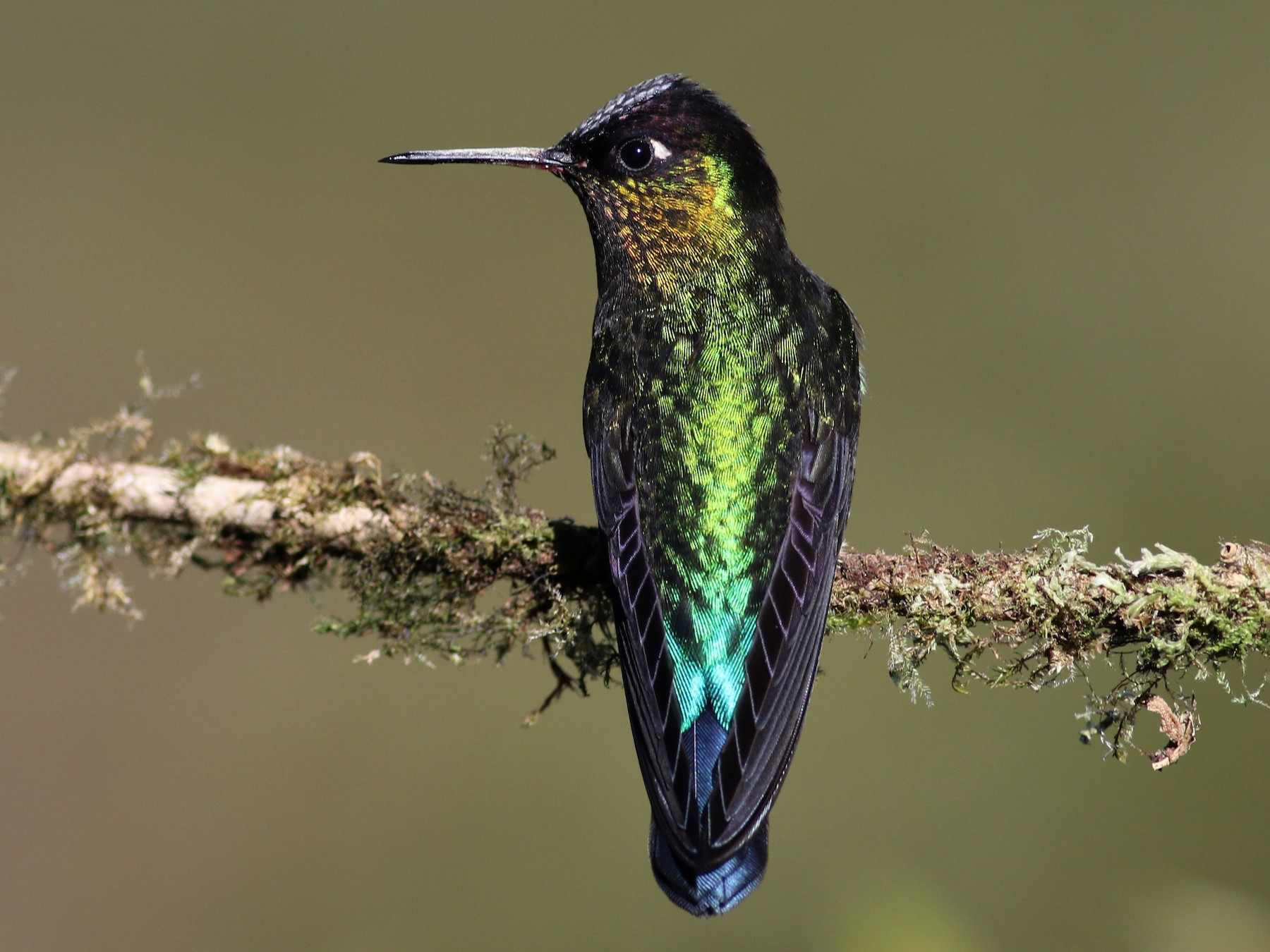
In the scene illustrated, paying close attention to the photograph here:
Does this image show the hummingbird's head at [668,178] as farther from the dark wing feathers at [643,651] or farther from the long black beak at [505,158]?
the dark wing feathers at [643,651]

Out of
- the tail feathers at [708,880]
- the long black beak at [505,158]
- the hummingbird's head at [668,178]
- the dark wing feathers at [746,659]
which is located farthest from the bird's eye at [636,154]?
the tail feathers at [708,880]

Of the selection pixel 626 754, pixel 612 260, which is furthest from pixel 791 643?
pixel 626 754

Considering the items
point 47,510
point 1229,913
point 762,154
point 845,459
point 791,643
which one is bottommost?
point 1229,913

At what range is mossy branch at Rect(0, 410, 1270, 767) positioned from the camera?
2246mm

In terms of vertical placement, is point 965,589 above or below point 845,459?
below

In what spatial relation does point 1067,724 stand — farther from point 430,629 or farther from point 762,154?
point 430,629

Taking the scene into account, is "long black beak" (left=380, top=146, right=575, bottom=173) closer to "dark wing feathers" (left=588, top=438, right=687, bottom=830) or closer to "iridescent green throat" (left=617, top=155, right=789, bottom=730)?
"iridescent green throat" (left=617, top=155, right=789, bottom=730)

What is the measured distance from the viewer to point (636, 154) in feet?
10.3

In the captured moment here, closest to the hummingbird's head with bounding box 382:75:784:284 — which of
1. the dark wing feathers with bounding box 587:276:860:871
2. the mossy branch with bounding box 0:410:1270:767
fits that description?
the dark wing feathers with bounding box 587:276:860:871

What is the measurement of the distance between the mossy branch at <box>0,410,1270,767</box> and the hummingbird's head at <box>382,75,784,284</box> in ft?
2.48

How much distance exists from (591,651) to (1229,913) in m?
1.50

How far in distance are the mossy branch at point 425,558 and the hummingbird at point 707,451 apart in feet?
0.62

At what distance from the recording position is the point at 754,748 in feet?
6.88

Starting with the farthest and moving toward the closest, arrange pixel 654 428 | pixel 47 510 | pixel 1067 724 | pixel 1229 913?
1. pixel 1067 724
2. pixel 47 510
3. pixel 654 428
4. pixel 1229 913
